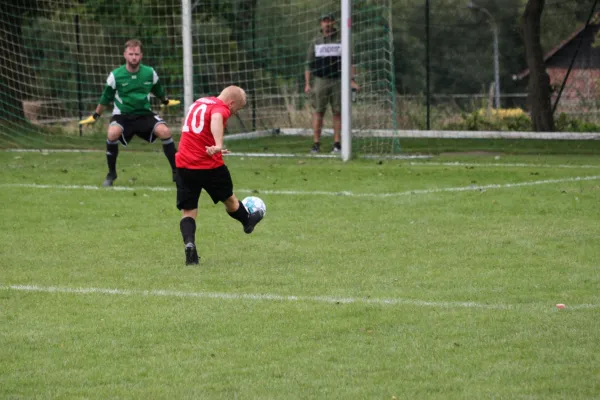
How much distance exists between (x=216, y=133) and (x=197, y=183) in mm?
555

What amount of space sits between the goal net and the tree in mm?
2907

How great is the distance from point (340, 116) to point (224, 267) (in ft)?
31.0

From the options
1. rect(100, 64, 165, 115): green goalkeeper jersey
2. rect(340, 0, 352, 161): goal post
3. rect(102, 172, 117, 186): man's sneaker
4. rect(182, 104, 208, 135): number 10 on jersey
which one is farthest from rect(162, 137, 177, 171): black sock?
rect(182, 104, 208, 135): number 10 on jersey

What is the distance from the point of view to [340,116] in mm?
17500

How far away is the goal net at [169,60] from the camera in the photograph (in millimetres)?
20000

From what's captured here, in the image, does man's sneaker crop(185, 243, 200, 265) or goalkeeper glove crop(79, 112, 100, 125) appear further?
goalkeeper glove crop(79, 112, 100, 125)

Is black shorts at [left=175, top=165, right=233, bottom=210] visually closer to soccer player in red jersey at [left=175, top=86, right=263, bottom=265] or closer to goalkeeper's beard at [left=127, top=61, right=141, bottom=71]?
soccer player in red jersey at [left=175, top=86, right=263, bottom=265]

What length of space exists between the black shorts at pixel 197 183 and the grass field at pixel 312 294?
0.48 metres

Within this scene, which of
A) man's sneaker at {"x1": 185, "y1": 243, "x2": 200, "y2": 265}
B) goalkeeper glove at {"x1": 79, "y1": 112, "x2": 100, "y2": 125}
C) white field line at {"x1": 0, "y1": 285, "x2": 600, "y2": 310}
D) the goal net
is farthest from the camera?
the goal net

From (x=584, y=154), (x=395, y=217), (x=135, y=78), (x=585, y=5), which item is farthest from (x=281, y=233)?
(x=585, y=5)

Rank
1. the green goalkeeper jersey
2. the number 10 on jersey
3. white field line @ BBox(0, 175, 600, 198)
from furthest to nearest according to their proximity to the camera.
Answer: the green goalkeeper jersey < white field line @ BBox(0, 175, 600, 198) < the number 10 on jersey

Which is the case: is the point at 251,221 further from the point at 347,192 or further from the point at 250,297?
the point at 347,192

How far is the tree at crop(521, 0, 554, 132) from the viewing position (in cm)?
2155

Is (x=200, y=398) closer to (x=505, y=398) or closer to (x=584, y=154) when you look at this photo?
(x=505, y=398)
